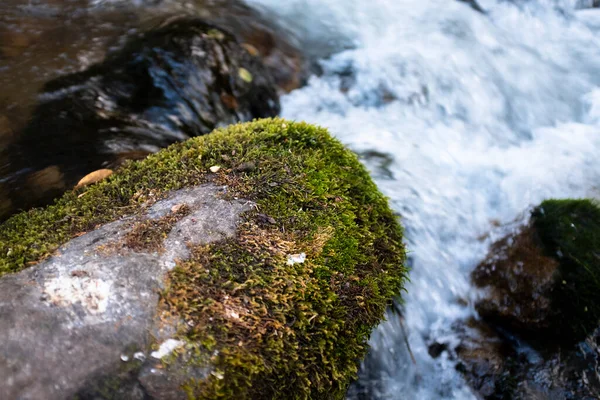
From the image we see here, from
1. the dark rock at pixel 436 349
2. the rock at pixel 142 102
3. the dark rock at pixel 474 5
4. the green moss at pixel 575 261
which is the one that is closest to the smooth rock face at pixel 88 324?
the rock at pixel 142 102

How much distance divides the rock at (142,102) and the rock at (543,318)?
370cm

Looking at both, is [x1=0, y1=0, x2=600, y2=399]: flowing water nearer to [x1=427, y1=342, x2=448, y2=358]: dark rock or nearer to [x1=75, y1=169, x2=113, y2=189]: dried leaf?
[x1=427, y1=342, x2=448, y2=358]: dark rock

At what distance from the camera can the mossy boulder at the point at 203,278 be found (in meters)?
1.81

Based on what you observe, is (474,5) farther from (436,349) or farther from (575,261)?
(436,349)

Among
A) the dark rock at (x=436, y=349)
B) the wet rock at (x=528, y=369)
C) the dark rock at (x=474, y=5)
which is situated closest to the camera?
the wet rock at (x=528, y=369)

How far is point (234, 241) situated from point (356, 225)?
816mm

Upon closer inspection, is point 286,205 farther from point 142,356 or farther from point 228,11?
point 228,11

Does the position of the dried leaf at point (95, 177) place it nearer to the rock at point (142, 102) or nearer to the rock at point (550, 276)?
the rock at point (142, 102)

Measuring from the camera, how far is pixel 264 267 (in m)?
2.23

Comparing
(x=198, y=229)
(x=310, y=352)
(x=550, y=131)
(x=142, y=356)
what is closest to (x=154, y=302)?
(x=142, y=356)

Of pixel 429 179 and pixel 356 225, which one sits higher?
pixel 356 225

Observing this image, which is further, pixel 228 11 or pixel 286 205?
pixel 228 11

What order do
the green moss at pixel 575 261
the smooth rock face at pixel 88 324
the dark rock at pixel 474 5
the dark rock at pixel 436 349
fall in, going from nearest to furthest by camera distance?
the smooth rock face at pixel 88 324, the green moss at pixel 575 261, the dark rock at pixel 436 349, the dark rock at pixel 474 5

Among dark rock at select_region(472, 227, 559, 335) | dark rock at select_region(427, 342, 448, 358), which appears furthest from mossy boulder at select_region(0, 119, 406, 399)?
dark rock at select_region(472, 227, 559, 335)
